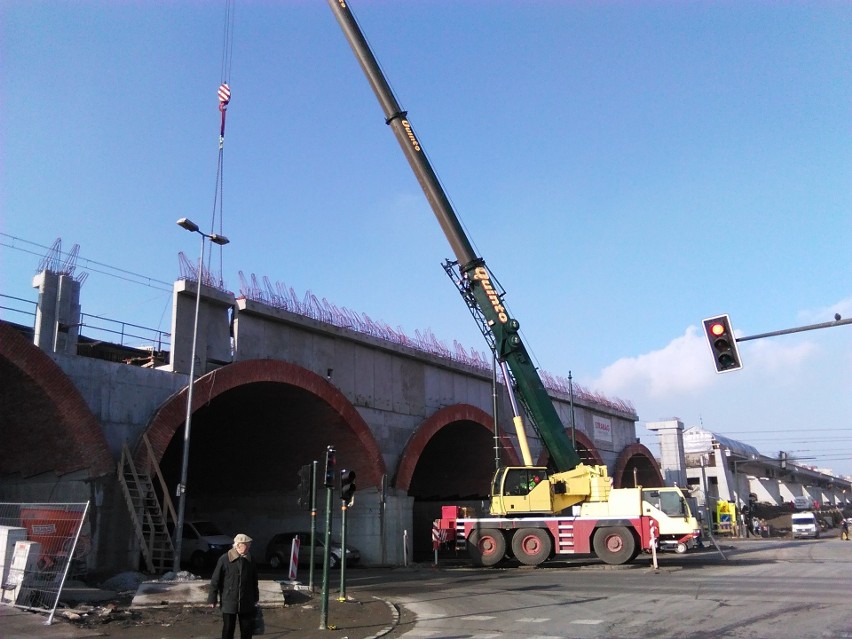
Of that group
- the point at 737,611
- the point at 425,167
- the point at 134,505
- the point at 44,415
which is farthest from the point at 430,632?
the point at 425,167

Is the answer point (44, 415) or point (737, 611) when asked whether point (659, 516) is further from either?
point (44, 415)

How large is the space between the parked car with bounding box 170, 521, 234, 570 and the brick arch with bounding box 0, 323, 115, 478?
8126 millimetres

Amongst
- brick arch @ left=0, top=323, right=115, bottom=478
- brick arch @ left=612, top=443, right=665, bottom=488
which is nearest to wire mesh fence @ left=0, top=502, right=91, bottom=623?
brick arch @ left=0, top=323, right=115, bottom=478

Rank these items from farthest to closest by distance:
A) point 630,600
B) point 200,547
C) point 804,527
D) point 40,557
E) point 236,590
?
1. point 804,527
2. point 200,547
3. point 630,600
4. point 40,557
5. point 236,590

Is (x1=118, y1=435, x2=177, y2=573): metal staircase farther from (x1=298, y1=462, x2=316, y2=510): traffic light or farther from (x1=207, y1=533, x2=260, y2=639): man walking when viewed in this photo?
(x1=207, y1=533, x2=260, y2=639): man walking

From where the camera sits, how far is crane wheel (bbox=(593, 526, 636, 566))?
898 inches

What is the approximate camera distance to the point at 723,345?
14969mm

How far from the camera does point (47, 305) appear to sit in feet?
62.5

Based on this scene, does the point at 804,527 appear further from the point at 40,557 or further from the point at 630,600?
the point at 40,557

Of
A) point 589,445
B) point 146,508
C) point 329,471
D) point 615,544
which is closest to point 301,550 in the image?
point 146,508

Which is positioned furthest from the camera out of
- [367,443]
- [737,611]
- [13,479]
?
[367,443]

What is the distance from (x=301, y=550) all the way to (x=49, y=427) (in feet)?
38.3

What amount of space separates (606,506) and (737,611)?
11613 millimetres

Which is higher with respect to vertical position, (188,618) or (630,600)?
(188,618)
